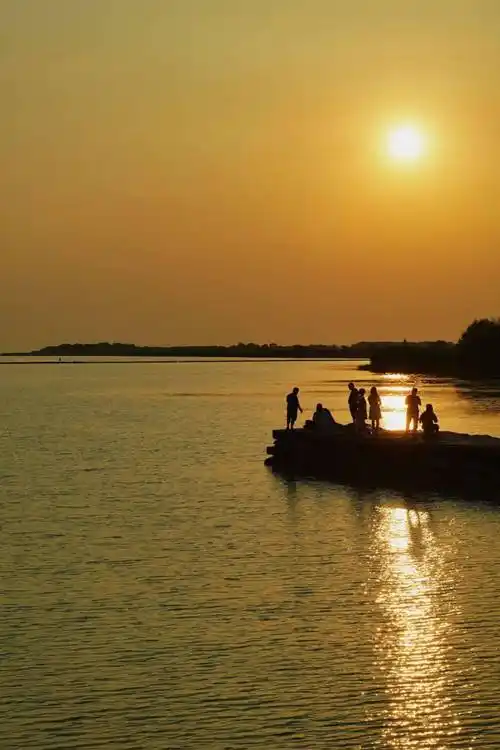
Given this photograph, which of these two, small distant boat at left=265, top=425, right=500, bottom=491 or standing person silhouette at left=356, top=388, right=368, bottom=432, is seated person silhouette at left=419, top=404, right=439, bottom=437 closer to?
small distant boat at left=265, top=425, right=500, bottom=491

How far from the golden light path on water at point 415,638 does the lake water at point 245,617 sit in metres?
0.05

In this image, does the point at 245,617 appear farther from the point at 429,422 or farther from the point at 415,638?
the point at 429,422

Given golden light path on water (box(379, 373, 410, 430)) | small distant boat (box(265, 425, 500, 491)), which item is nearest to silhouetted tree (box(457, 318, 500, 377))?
golden light path on water (box(379, 373, 410, 430))

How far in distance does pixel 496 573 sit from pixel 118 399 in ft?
362

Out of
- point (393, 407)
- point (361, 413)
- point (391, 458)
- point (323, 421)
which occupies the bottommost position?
point (393, 407)

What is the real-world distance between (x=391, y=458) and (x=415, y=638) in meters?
25.9

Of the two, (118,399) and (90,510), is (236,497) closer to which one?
(90,510)

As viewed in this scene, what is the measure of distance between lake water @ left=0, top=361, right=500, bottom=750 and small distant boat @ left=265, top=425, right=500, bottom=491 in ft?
5.99

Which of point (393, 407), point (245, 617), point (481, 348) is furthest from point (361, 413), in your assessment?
point (481, 348)

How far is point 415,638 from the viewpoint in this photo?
22.4 metres

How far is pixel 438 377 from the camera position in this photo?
19525 cm

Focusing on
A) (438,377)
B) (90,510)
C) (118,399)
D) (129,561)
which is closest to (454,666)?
(129,561)

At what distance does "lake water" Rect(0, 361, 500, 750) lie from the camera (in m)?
17.8

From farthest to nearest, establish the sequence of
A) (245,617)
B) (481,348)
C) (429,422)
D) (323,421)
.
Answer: (481,348) → (323,421) → (429,422) → (245,617)
